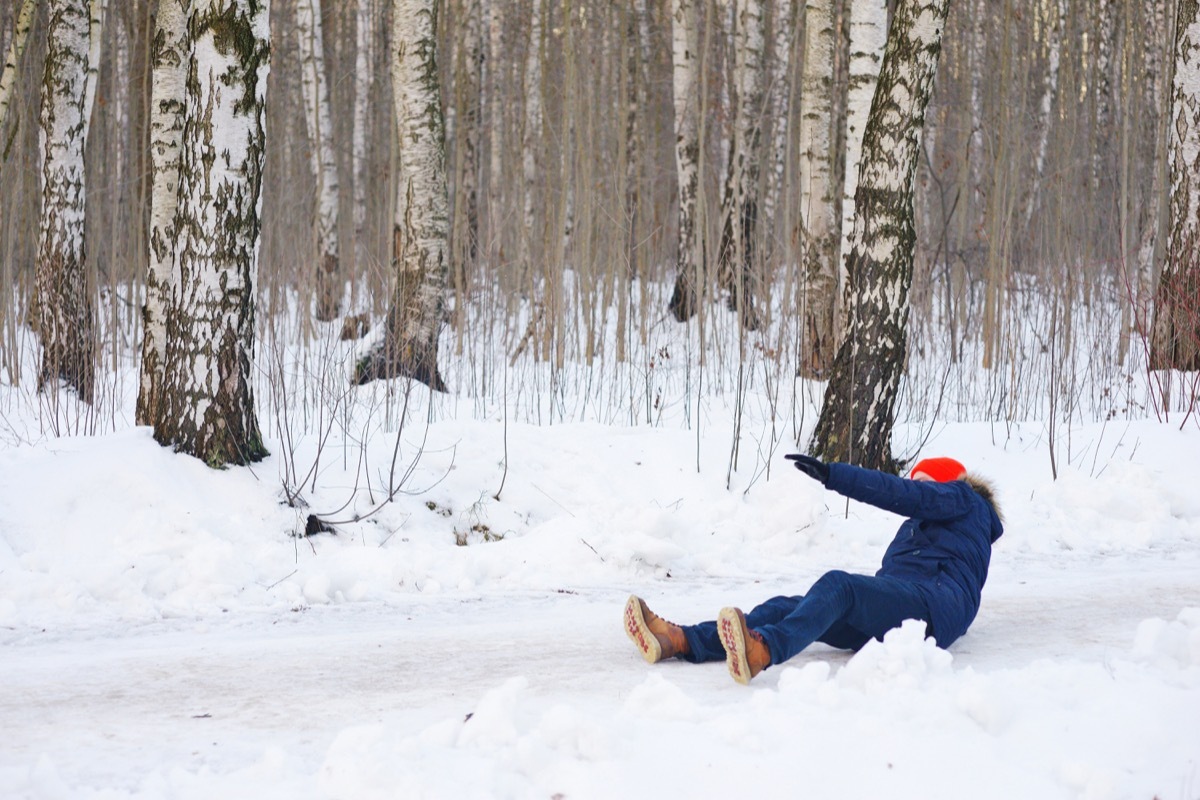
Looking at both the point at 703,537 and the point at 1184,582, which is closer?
the point at 1184,582

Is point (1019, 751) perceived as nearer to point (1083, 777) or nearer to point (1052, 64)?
point (1083, 777)

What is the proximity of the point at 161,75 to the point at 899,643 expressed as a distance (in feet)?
21.6

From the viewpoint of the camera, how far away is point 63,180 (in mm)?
9977

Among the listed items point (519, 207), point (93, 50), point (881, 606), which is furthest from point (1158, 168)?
point (881, 606)

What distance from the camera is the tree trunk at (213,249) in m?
6.13

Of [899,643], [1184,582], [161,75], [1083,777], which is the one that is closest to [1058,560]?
[1184,582]

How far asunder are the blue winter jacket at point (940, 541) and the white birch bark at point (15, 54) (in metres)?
9.08

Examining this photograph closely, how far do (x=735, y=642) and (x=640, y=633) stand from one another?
0.45 m

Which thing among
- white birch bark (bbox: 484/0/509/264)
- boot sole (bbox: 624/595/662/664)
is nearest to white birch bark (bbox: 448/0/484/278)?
white birch bark (bbox: 484/0/509/264)

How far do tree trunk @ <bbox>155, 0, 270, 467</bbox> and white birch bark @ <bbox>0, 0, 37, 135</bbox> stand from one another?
4804mm

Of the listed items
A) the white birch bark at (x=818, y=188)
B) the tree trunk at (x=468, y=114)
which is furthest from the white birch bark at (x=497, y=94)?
the white birch bark at (x=818, y=188)

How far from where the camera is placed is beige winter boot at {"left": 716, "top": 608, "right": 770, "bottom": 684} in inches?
144

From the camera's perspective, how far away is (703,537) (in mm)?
6152

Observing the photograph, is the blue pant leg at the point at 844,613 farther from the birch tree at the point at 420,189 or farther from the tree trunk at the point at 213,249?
the birch tree at the point at 420,189
